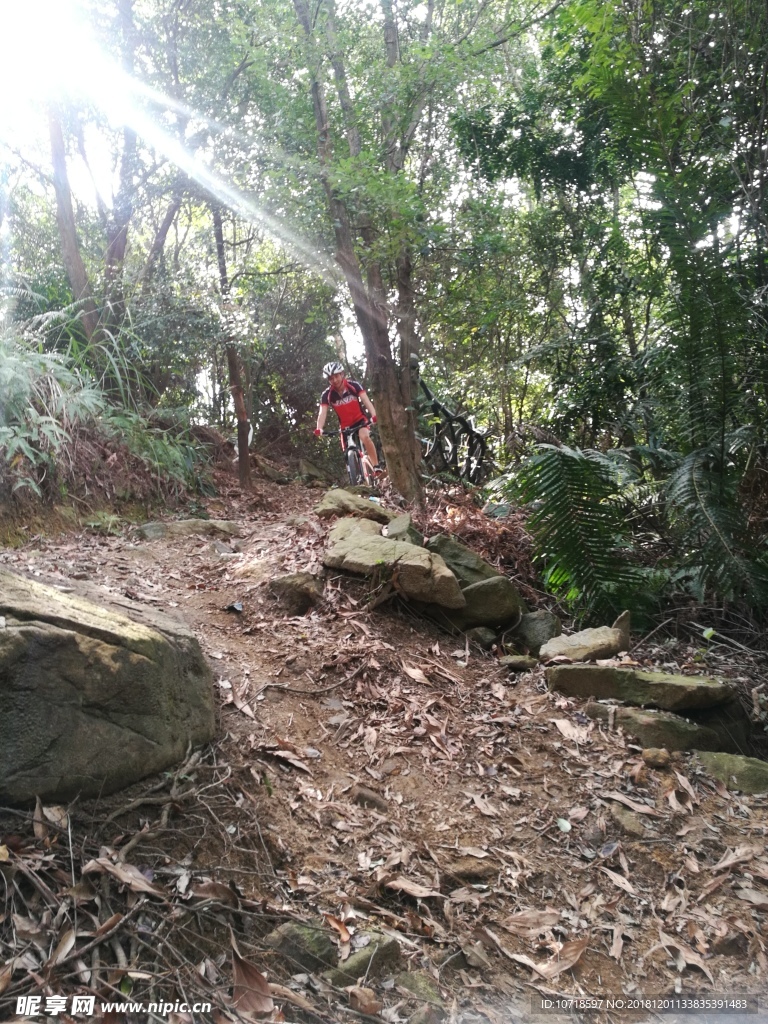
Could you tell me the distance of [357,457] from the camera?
8.53 m

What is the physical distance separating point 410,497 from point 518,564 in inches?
63.2

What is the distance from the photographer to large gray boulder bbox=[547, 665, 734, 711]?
3.81 m

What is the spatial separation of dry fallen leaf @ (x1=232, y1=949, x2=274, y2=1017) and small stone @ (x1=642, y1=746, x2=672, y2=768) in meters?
2.32

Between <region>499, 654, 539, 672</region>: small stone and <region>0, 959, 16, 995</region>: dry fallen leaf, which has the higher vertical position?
<region>0, 959, 16, 995</region>: dry fallen leaf

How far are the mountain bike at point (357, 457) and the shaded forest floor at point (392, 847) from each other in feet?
13.1

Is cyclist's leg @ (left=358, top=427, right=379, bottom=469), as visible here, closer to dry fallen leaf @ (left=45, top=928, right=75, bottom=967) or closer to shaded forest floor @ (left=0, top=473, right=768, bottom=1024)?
shaded forest floor @ (left=0, top=473, right=768, bottom=1024)

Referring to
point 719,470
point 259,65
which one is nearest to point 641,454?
point 719,470

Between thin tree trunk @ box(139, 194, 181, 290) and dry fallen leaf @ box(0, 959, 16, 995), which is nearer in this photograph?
dry fallen leaf @ box(0, 959, 16, 995)

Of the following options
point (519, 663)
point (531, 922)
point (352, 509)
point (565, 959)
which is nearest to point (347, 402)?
point (352, 509)

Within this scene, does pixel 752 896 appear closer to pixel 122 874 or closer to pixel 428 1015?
pixel 428 1015

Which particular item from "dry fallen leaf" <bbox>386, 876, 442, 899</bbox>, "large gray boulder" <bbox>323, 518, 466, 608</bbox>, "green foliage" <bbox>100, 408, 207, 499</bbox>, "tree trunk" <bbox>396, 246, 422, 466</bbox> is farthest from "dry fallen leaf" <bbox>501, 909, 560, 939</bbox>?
"green foliage" <bbox>100, 408, 207, 499</bbox>

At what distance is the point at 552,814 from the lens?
3.19 meters

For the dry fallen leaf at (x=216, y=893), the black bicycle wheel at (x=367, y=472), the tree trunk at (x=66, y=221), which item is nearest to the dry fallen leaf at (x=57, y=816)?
the dry fallen leaf at (x=216, y=893)

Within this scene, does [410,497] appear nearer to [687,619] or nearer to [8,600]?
[687,619]
